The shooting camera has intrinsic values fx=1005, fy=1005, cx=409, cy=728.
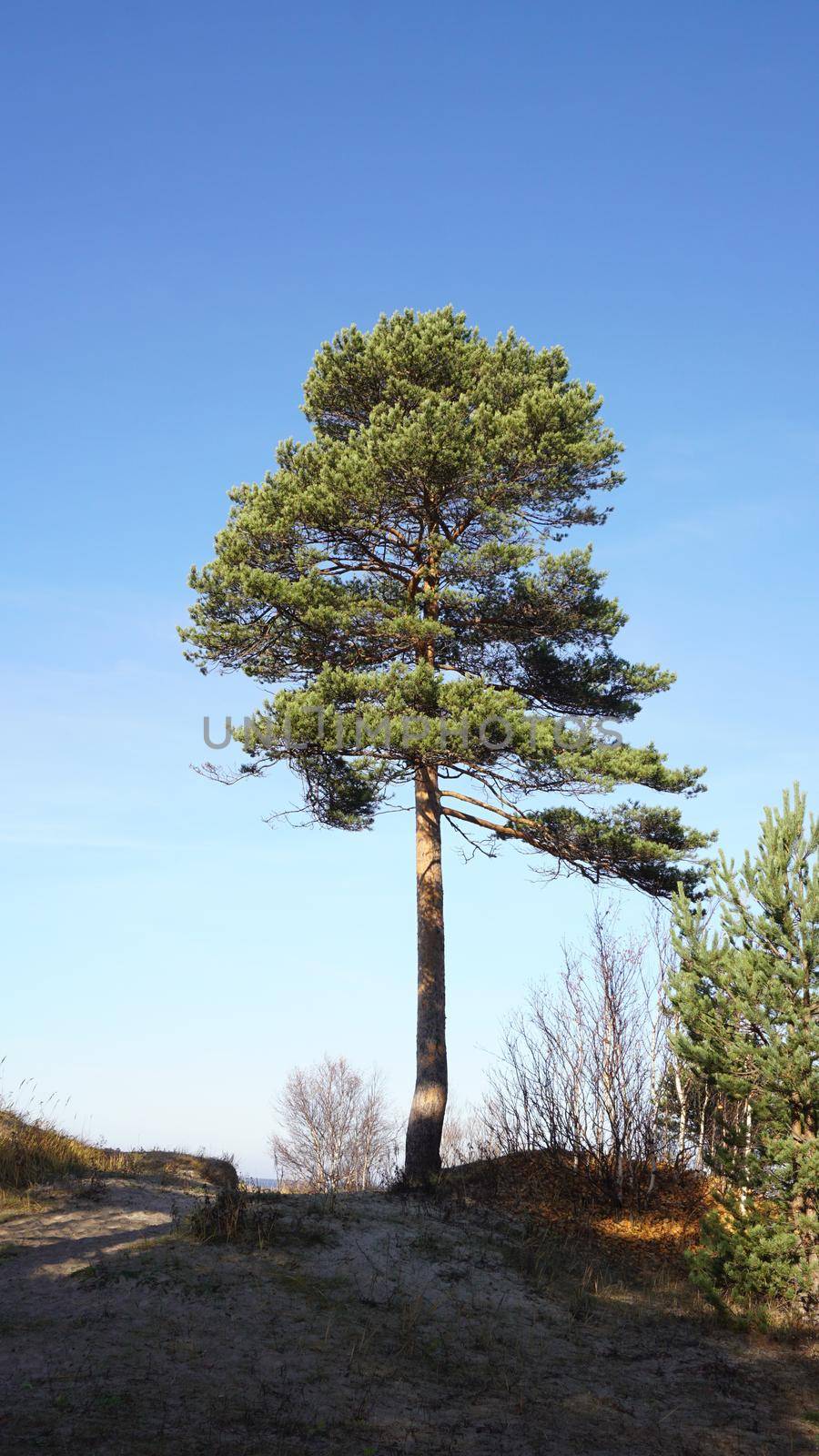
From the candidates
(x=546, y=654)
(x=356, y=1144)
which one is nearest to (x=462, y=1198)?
(x=546, y=654)

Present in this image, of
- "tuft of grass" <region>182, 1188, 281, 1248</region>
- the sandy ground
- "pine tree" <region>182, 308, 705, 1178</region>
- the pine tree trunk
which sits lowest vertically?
the sandy ground

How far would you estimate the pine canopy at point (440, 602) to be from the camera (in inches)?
544

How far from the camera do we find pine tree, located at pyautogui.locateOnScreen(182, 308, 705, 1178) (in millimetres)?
13844

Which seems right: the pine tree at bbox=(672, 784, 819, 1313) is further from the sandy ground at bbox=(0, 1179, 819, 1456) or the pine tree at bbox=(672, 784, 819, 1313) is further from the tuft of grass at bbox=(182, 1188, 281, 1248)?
the tuft of grass at bbox=(182, 1188, 281, 1248)

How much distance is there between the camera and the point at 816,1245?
1021cm

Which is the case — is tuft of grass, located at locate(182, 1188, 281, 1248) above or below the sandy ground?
above

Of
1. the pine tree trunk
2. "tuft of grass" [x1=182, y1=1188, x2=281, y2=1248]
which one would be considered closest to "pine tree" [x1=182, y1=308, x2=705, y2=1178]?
the pine tree trunk

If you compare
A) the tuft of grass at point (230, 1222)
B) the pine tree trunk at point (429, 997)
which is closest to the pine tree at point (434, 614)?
the pine tree trunk at point (429, 997)

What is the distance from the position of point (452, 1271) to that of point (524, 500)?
1054cm

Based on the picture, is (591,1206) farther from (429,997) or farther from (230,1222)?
(230,1222)

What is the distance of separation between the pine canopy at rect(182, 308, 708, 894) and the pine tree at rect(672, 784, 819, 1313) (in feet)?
10.1

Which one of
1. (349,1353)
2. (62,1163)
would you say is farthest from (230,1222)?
(62,1163)

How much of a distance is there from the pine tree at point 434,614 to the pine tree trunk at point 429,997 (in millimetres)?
29

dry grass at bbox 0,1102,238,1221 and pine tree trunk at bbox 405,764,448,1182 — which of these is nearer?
dry grass at bbox 0,1102,238,1221
